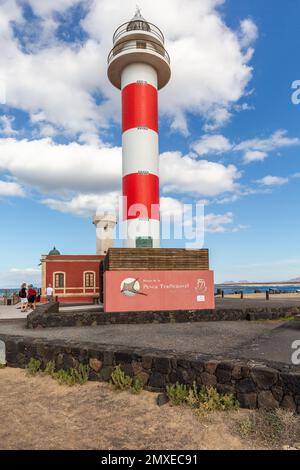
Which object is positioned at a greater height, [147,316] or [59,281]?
[59,281]

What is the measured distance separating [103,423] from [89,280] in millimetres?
22021

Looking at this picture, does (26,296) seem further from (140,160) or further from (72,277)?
(140,160)

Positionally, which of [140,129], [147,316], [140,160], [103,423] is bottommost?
[103,423]

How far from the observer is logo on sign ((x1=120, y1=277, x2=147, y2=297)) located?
614 inches

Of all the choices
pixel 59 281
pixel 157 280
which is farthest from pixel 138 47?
pixel 59 281

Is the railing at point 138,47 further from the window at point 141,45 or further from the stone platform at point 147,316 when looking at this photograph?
the stone platform at point 147,316

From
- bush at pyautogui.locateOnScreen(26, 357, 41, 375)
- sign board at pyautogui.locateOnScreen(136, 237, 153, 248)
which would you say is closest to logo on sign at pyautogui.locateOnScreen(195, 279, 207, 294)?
sign board at pyautogui.locateOnScreen(136, 237, 153, 248)

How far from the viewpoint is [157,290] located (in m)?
16.0

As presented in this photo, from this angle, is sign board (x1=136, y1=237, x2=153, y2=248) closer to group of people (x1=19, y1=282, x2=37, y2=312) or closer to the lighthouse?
the lighthouse

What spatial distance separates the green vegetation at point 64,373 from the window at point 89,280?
1866cm

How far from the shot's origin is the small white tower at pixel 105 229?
103 feet

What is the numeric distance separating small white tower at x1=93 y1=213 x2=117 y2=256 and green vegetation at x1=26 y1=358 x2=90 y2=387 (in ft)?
74.9

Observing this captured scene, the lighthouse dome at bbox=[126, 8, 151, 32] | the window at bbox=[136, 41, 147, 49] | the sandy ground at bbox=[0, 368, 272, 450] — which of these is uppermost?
the lighthouse dome at bbox=[126, 8, 151, 32]

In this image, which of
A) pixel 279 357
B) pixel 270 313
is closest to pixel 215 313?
pixel 270 313
